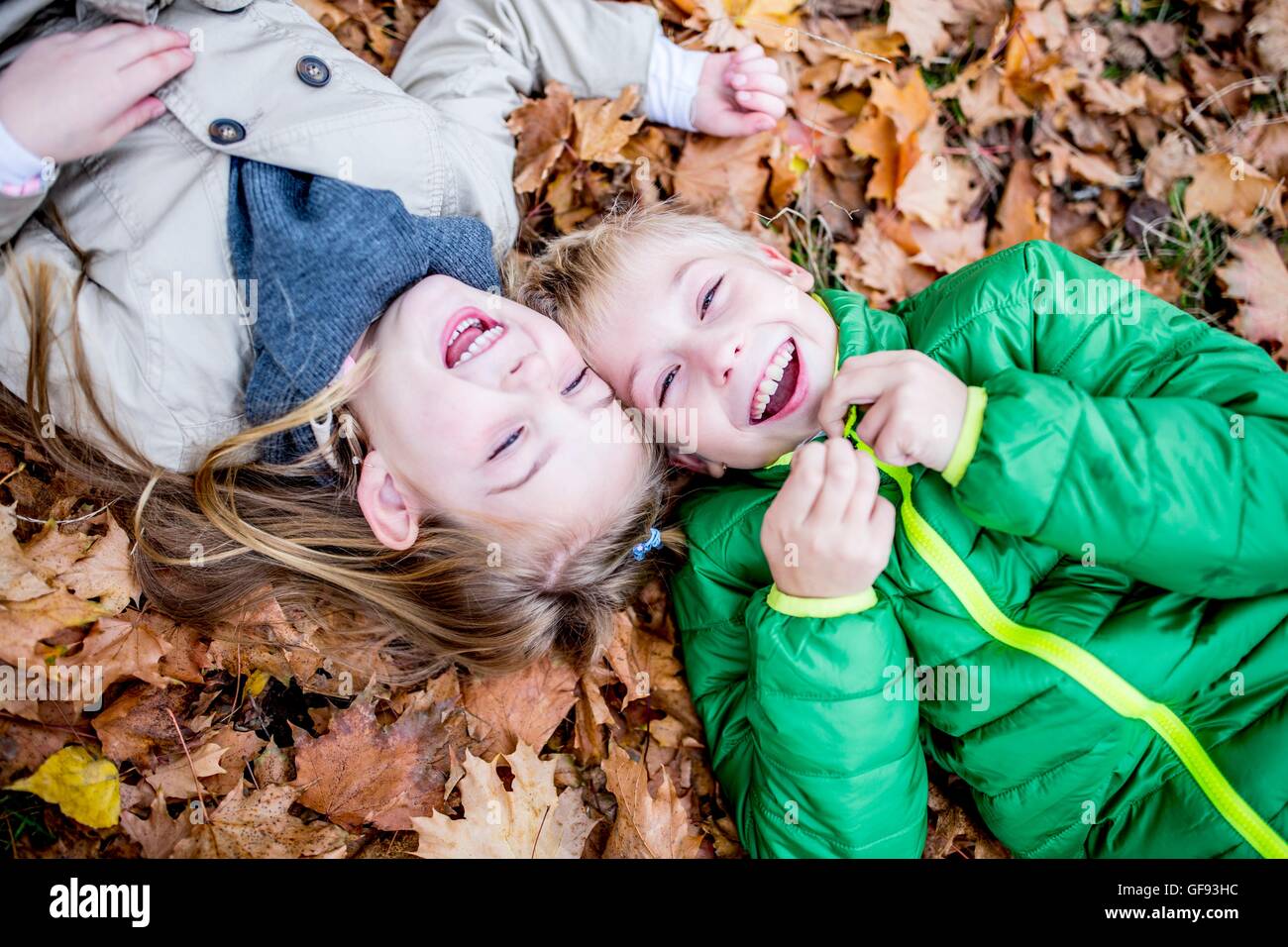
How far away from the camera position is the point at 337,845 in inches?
113

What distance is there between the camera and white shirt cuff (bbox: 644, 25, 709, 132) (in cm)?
361

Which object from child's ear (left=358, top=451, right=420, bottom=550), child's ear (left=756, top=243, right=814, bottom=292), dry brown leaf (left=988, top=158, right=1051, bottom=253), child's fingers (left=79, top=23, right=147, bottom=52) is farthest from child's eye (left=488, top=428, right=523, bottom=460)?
dry brown leaf (left=988, top=158, right=1051, bottom=253)

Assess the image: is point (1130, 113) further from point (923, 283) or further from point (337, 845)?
point (337, 845)

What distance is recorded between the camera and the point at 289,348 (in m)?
2.71

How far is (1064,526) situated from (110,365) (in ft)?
9.20

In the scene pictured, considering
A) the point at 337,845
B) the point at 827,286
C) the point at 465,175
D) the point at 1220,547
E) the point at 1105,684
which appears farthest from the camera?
the point at 827,286

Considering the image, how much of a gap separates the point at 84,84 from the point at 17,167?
30 cm

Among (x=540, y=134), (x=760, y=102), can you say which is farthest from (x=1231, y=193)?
(x=540, y=134)

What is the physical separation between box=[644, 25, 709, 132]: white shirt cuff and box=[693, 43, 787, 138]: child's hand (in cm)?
3

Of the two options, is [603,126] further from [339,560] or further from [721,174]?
[339,560]

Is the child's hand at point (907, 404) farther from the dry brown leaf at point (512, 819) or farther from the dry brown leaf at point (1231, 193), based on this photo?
the dry brown leaf at point (1231, 193)
